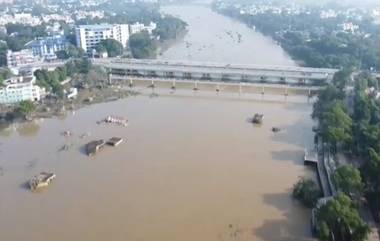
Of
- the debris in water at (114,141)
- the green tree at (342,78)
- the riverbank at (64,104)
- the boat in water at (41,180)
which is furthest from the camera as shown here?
the green tree at (342,78)

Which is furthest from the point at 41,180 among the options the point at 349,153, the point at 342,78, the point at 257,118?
the point at 342,78

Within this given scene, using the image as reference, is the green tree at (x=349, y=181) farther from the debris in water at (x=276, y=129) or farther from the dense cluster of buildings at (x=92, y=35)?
the dense cluster of buildings at (x=92, y=35)

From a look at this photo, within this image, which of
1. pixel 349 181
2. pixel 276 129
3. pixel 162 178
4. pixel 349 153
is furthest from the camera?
pixel 276 129

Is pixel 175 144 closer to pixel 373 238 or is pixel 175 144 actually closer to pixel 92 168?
pixel 92 168

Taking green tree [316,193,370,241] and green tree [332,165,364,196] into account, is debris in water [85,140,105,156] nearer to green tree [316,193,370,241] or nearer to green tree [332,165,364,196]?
green tree [332,165,364,196]

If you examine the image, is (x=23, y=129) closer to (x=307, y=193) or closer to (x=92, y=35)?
(x=307, y=193)

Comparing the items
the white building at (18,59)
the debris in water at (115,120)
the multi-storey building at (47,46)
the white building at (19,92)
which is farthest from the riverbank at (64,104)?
the multi-storey building at (47,46)

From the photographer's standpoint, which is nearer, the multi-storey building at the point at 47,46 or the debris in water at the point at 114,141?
the debris in water at the point at 114,141
